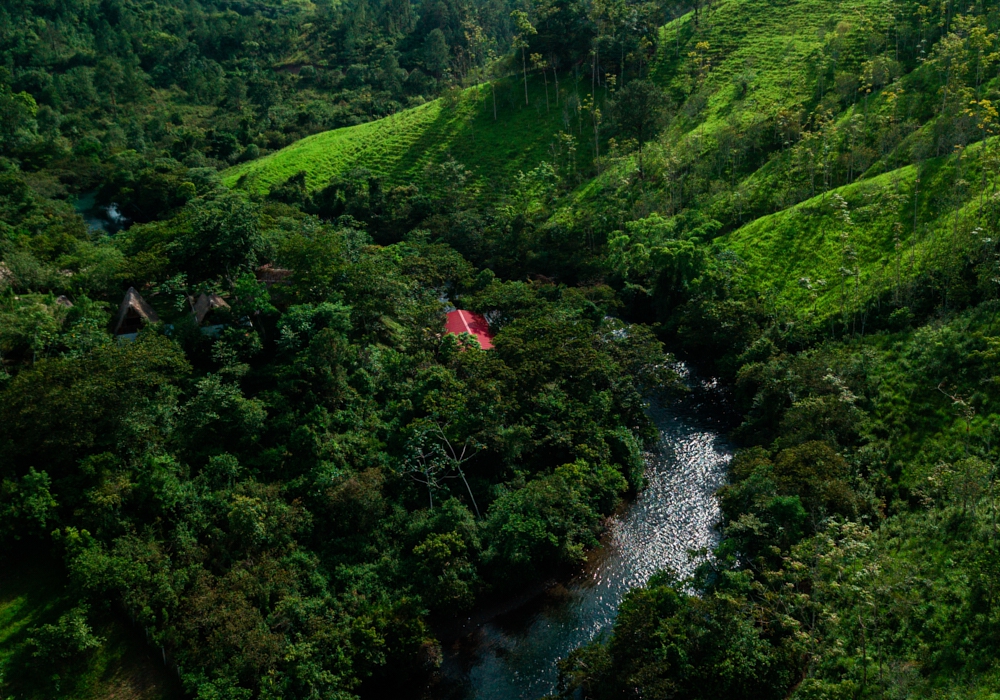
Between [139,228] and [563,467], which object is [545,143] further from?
[563,467]

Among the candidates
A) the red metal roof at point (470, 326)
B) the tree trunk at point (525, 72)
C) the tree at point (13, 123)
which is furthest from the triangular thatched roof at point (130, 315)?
the tree at point (13, 123)

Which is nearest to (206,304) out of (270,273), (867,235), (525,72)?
(270,273)

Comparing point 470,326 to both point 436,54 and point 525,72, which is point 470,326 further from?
point 436,54

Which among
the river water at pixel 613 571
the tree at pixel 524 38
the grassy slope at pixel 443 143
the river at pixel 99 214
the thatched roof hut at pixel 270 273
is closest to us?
the river water at pixel 613 571

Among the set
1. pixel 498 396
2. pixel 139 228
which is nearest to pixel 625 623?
pixel 498 396

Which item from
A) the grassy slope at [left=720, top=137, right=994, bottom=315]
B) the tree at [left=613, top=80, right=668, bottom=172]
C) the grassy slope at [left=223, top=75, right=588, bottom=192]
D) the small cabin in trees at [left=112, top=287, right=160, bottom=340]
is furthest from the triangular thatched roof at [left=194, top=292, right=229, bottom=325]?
the tree at [left=613, top=80, right=668, bottom=172]

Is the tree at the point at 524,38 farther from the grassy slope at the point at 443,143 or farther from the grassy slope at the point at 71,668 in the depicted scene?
the grassy slope at the point at 71,668
